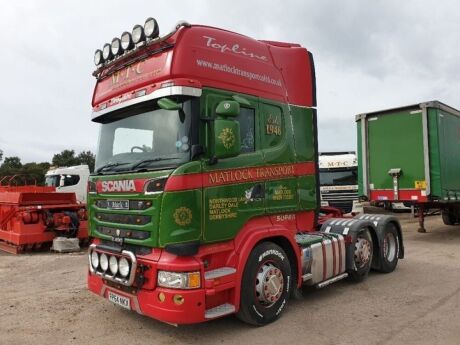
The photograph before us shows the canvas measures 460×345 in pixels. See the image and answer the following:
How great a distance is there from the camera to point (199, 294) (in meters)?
4.11

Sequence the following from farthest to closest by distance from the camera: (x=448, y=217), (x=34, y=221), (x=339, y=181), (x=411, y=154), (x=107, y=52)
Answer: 1. (x=339, y=181)
2. (x=448, y=217)
3. (x=411, y=154)
4. (x=34, y=221)
5. (x=107, y=52)

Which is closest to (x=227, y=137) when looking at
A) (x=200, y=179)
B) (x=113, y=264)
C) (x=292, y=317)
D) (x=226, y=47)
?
(x=200, y=179)

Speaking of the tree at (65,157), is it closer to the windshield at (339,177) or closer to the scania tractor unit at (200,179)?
the windshield at (339,177)

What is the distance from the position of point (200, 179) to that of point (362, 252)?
11.9ft

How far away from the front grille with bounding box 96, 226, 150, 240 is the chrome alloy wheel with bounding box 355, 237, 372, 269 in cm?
368

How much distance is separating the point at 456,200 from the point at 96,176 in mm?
10116

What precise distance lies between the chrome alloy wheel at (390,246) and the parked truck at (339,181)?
27.1 feet

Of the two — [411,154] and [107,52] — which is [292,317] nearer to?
[107,52]

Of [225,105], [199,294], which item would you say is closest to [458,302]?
[199,294]

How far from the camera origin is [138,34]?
4.82 metres

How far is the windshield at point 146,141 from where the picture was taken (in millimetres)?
4332

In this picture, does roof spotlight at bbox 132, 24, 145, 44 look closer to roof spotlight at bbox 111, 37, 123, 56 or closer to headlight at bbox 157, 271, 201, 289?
roof spotlight at bbox 111, 37, 123, 56

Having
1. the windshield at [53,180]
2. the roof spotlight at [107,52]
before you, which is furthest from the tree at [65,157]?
the roof spotlight at [107,52]

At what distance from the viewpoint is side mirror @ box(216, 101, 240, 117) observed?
4.32 meters
